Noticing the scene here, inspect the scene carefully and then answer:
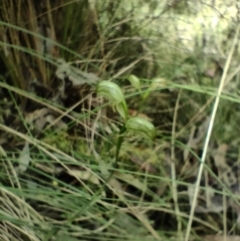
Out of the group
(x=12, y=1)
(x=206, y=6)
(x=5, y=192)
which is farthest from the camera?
(x=206, y=6)

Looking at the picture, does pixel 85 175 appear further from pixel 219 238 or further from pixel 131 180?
pixel 219 238

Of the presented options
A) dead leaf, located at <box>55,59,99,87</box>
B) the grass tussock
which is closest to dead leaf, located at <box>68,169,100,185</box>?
the grass tussock

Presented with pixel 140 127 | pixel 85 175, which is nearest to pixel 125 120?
pixel 140 127

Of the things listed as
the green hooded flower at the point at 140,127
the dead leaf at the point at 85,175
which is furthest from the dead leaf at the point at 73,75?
the green hooded flower at the point at 140,127

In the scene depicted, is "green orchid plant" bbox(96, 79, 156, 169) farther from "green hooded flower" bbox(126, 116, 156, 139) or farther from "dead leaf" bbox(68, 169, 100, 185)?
"dead leaf" bbox(68, 169, 100, 185)

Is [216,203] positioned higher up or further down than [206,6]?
further down

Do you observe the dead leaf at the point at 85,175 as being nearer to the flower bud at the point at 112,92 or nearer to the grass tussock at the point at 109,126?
the grass tussock at the point at 109,126

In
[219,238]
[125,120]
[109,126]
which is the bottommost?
[219,238]

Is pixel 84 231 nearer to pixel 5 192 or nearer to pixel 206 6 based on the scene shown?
pixel 5 192

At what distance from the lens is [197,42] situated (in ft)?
3.53

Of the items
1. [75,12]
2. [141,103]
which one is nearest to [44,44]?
[75,12]

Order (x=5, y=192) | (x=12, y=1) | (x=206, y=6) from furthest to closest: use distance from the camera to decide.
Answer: (x=206, y=6), (x=12, y=1), (x=5, y=192)

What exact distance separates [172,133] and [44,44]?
0.25 m

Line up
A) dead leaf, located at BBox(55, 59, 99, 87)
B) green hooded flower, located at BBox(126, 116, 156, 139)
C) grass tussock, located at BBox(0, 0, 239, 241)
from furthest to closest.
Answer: dead leaf, located at BBox(55, 59, 99, 87) < grass tussock, located at BBox(0, 0, 239, 241) < green hooded flower, located at BBox(126, 116, 156, 139)
